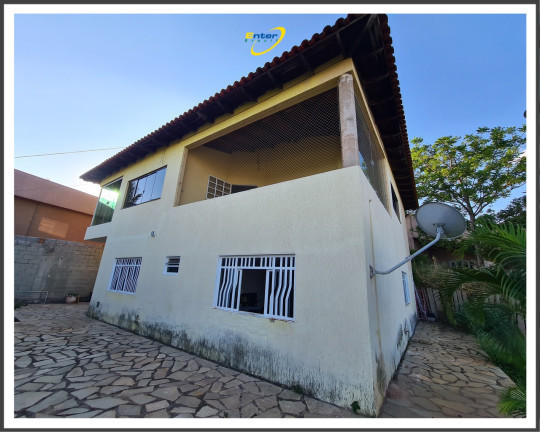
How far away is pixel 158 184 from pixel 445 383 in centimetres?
924

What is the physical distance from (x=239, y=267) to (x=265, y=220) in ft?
3.87

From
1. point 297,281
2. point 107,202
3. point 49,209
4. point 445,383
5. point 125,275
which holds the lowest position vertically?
point 445,383

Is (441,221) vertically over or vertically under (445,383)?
over

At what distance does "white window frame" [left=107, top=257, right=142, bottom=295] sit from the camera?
7.23m

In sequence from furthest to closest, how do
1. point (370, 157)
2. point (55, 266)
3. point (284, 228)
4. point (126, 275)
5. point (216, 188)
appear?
1. point (55, 266)
2. point (216, 188)
3. point (126, 275)
4. point (370, 157)
5. point (284, 228)

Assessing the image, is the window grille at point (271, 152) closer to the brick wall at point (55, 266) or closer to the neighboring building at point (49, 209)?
the brick wall at point (55, 266)

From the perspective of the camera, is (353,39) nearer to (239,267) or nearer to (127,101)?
(239,267)

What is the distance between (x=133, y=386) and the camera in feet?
11.7

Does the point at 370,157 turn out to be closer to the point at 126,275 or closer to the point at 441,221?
the point at 441,221

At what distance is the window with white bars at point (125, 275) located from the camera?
7242 millimetres

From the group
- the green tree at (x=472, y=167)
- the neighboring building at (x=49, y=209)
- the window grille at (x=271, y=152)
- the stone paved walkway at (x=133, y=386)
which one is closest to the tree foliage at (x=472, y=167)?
the green tree at (x=472, y=167)

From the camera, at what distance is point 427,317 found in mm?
10117

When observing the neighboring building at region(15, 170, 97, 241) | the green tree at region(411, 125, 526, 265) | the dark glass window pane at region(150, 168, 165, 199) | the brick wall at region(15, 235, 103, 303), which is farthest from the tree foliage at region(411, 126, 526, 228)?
the neighboring building at region(15, 170, 97, 241)

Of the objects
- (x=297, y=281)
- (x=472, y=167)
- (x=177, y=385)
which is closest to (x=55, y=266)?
(x=177, y=385)
